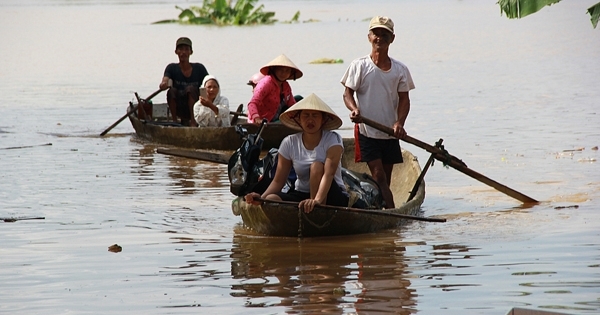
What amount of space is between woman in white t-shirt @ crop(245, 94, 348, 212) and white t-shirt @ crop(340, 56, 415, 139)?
1.80 feet

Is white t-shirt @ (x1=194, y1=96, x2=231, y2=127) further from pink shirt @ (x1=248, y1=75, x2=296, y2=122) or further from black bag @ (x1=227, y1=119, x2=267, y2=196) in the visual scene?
black bag @ (x1=227, y1=119, x2=267, y2=196)

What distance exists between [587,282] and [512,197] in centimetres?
254

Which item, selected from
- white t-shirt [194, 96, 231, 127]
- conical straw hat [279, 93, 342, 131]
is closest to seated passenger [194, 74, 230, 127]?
white t-shirt [194, 96, 231, 127]

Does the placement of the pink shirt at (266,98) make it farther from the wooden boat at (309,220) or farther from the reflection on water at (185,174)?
the wooden boat at (309,220)

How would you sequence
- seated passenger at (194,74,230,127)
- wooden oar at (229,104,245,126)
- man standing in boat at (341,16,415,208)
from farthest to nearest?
wooden oar at (229,104,245,126), seated passenger at (194,74,230,127), man standing in boat at (341,16,415,208)

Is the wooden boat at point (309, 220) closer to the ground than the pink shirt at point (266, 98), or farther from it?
closer to the ground

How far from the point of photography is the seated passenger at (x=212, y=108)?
1096 centimetres

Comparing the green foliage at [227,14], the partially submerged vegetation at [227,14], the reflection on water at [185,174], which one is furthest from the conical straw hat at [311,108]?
the green foliage at [227,14]

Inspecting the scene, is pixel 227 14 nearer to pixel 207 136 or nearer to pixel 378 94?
pixel 207 136

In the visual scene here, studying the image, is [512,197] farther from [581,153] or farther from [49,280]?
[49,280]

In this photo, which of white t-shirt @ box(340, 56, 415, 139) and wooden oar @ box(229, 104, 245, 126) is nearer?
white t-shirt @ box(340, 56, 415, 139)

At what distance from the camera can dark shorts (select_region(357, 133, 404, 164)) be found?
23.9 feet

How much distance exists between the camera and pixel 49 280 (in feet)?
19.0

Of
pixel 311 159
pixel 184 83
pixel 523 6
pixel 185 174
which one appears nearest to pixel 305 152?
pixel 311 159
